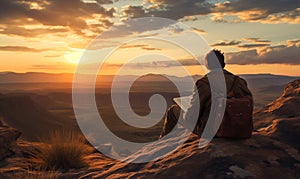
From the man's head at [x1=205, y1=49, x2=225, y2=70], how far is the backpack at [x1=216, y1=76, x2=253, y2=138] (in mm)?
613

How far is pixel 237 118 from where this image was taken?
16.6 feet

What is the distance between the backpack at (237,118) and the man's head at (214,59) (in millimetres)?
613

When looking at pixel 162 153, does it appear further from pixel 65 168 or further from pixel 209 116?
pixel 65 168

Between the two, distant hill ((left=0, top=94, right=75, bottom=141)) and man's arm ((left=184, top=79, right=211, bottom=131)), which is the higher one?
man's arm ((left=184, top=79, right=211, bottom=131))

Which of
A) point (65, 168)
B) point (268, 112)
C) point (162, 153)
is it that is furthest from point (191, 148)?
point (268, 112)

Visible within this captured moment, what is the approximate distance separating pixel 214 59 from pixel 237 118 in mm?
1120

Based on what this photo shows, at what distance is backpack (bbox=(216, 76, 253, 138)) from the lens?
5.01 m

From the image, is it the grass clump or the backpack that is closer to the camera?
the backpack

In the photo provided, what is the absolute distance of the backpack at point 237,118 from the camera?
5.01 m

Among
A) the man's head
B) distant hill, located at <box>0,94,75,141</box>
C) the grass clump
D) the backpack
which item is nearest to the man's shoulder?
the man's head

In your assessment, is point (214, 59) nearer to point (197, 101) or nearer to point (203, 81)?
point (203, 81)

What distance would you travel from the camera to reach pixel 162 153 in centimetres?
558

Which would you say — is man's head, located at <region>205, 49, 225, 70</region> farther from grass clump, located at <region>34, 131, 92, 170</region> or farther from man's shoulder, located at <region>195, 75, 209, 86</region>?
grass clump, located at <region>34, 131, 92, 170</region>

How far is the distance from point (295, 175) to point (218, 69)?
2.08 m
